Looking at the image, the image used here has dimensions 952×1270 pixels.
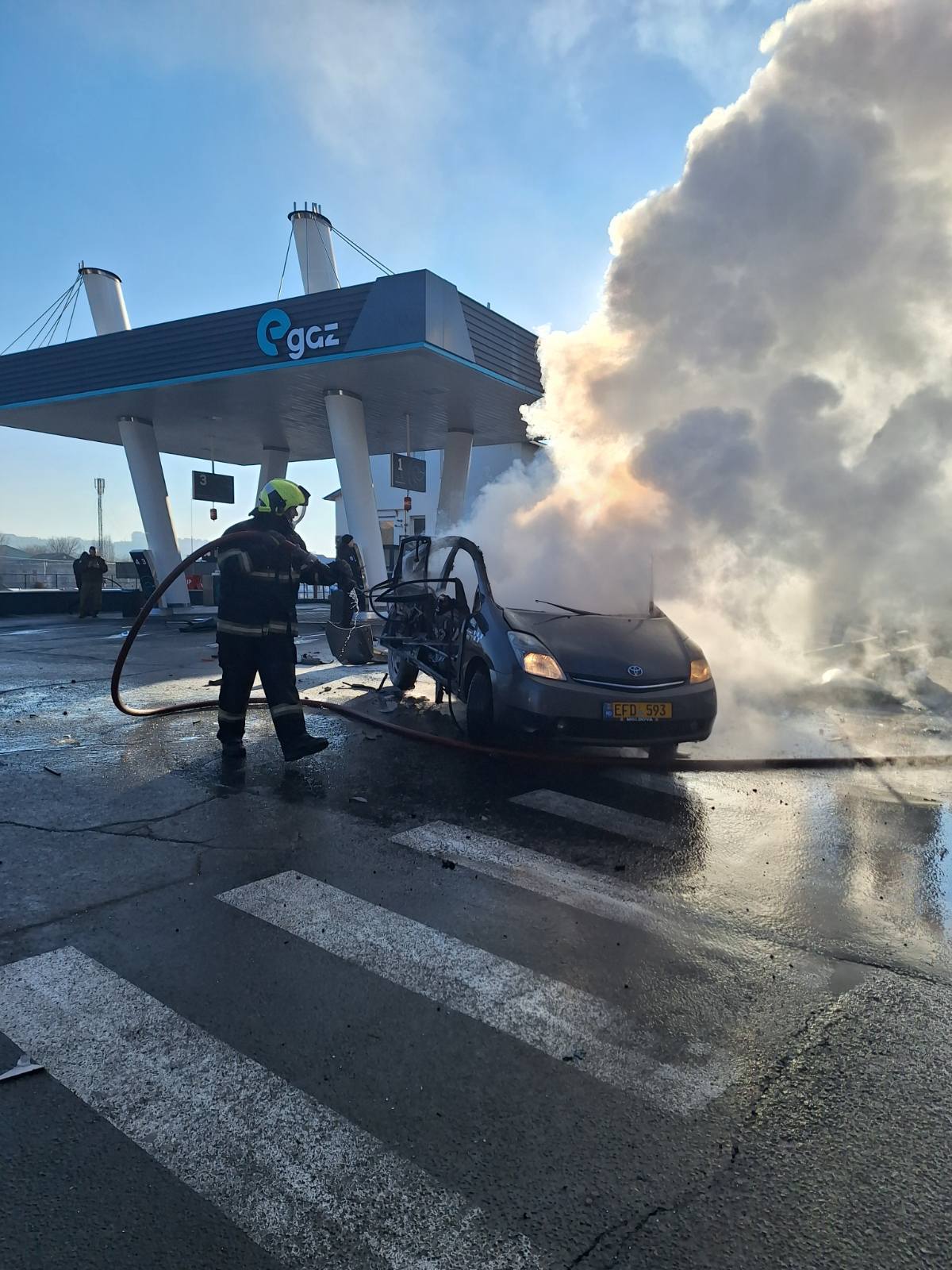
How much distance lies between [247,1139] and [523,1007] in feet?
3.63

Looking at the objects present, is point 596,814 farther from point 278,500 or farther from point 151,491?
point 151,491

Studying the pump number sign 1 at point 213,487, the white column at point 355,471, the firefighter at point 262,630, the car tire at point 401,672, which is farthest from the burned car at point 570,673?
the pump number sign 1 at point 213,487

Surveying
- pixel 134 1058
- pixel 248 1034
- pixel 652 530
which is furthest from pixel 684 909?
pixel 652 530

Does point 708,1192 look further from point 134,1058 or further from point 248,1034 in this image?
point 134,1058

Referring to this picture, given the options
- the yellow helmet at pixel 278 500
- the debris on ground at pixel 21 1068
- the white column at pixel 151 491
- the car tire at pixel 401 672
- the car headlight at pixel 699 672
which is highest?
the white column at pixel 151 491

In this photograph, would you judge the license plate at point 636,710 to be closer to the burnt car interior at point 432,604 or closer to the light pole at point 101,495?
the burnt car interior at point 432,604

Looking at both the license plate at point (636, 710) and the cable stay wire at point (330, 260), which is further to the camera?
the cable stay wire at point (330, 260)

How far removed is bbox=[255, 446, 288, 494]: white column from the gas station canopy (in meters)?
2.20

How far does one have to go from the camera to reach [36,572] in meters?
36.4

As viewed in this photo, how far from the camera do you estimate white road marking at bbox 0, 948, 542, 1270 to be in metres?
1.98

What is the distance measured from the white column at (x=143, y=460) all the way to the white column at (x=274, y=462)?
439cm

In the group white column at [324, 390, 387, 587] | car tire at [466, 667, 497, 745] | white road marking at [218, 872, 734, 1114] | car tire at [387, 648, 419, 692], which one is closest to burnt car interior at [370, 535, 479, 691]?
car tire at [387, 648, 419, 692]

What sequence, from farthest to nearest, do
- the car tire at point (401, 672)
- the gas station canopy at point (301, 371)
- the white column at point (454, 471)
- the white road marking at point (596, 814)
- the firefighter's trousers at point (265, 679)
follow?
the white column at point (454, 471) → the gas station canopy at point (301, 371) → the car tire at point (401, 672) → the firefighter's trousers at point (265, 679) → the white road marking at point (596, 814)

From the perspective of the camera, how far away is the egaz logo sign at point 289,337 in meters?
17.2
